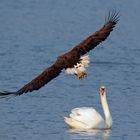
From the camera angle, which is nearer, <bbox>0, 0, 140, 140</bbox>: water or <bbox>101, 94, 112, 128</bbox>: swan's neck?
<bbox>0, 0, 140, 140</bbox>: water

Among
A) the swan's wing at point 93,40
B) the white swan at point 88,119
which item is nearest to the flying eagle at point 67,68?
the swan's wing at point 93,40

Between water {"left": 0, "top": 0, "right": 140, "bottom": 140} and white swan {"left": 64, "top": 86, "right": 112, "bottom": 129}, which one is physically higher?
water {"left": 0, "top": 0, "right": 140, "bottom": 140}

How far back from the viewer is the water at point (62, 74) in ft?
44.3

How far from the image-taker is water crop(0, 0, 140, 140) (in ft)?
44.3

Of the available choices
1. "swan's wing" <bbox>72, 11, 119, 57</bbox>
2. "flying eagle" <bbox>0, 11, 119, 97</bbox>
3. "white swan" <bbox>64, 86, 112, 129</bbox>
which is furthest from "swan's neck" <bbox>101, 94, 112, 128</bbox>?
"flying eagle" <bbox>0, 11, 119, 97</bbox>

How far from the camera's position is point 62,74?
1764 centimetres

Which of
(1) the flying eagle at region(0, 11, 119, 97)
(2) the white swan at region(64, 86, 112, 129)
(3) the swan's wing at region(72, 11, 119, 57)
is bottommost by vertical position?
(2) the white swan at region(64, 86, 112, 129)

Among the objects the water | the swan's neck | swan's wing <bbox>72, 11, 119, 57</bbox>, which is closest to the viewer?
swan's wing <bbox>72, 11, 119, 57</bbox>

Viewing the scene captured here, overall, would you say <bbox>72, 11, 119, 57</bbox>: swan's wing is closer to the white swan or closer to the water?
the water

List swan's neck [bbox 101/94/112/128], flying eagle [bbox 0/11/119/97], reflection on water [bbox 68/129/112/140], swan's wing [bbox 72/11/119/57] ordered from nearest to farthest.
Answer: flying eagle [bbox 0/11/119/97] → swan's wing [bbox 72/11/119/57] → reflection on water [bbox 68/129/112/140] → swan's neck [bbox 101/94/112/128]

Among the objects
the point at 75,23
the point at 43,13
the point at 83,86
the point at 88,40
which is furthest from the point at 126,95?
the point at 43,13

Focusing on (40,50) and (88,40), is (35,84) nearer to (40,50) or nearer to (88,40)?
(88,40)

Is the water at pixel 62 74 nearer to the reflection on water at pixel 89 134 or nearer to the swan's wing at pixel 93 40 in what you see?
the reflection on water at pixel 89 134

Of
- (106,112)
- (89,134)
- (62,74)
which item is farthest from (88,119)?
(62,74)
